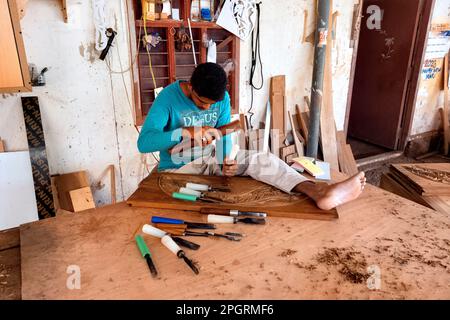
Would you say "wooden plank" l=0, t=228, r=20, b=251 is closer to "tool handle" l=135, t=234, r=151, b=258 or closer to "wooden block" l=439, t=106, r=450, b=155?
"tool handle" l=135, t=234, r=151, b=258

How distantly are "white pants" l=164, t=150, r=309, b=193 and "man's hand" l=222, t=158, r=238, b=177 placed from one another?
0.08ft

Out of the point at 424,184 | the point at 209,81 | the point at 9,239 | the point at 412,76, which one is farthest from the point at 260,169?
the point at 412,76

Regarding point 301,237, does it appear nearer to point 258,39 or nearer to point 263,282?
point 263,282

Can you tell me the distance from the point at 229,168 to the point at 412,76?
129 inches

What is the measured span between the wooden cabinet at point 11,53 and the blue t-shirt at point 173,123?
0.65 metres

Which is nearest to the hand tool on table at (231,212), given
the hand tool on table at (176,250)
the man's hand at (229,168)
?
the hand tool on table at (176,250)

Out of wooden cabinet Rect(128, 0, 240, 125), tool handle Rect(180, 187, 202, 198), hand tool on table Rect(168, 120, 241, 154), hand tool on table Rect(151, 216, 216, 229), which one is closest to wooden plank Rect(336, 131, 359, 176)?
wooden cabinet Rect(128, 0, 240, 125)

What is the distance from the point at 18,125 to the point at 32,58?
459mm

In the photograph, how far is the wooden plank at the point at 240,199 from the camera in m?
1.31

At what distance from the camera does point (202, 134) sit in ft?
5.64

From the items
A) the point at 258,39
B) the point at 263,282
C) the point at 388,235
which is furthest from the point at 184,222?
the point at 258,39

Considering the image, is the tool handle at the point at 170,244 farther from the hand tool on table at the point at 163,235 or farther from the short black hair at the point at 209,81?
the short black hair at the point at 209,81

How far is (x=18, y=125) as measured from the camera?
2305 mm

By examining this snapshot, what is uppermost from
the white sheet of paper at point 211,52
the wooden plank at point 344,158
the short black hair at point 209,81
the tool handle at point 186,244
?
the white sheet of paper at point 211,52
